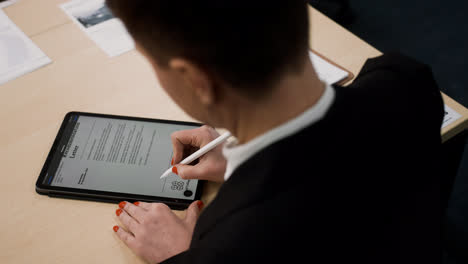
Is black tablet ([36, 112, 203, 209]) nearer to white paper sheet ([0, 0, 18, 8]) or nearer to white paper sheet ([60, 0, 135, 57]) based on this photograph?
white paper sheet ([60, 0, 135, 57])

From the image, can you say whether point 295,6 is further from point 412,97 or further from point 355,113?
point 412,97

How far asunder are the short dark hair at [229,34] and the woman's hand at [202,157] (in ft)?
1.04

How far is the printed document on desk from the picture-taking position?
104 centimetres

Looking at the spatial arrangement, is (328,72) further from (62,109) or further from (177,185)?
(62,109)

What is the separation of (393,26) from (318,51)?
1.40 meters

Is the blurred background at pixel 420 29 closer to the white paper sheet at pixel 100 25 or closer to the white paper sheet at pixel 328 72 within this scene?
the white paper sheet at pixel 328 72

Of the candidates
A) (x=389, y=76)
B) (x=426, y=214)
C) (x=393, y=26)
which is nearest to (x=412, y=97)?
(x=389, y=76)

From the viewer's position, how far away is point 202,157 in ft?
2.67

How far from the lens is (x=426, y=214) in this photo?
0.59 meters

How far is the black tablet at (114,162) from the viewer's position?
78 cm

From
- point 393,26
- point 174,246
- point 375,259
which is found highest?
point 375,259

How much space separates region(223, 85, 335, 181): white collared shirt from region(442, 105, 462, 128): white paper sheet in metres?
0.47

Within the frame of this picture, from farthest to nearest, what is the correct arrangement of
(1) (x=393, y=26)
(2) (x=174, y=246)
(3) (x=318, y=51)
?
(1) (x=393, y=26)
(3) (x=318, y=51)
(2) (x=174, y=246)

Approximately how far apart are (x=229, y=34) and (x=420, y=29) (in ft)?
6.94
